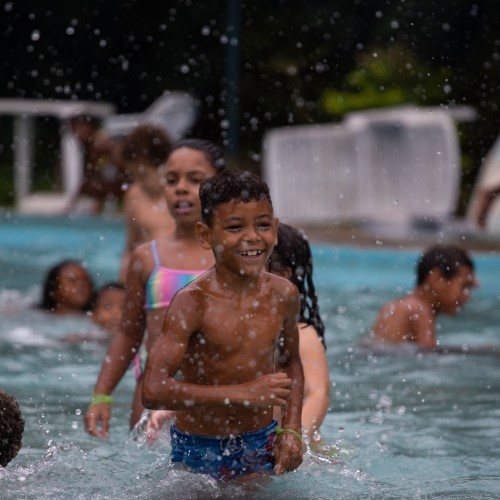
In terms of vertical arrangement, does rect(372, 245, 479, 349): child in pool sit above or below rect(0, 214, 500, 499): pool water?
above

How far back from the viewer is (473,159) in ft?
55.0

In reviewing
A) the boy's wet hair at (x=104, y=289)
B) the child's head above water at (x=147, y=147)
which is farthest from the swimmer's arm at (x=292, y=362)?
the boy's wet hair at (x=104, y=289)

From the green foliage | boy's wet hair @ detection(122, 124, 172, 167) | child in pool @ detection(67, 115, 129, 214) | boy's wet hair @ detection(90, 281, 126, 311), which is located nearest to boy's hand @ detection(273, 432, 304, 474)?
boy's wet hair @ detection(122, 124, 172, 167)

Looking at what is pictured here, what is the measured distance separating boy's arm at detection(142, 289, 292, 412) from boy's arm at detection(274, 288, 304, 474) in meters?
0.14

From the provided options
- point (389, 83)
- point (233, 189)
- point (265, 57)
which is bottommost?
point (233, 189)

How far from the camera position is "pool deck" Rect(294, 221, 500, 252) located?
1105 cm

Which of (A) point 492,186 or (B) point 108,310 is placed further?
(A) point 492,186

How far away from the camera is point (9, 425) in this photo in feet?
11.6

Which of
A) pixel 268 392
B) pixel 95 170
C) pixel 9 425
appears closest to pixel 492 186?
pixel 95 170

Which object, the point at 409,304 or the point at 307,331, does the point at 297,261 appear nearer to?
the point at 307,331

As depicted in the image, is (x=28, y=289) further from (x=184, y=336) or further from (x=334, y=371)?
(x=184, y=336)

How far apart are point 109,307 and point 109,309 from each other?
1 cm

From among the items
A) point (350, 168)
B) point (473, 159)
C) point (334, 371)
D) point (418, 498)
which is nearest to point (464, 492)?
point (418, 498)

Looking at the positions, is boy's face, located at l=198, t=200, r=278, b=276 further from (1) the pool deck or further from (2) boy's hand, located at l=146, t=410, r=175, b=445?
(1) the pool deck
